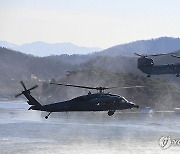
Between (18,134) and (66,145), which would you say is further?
(18,134)

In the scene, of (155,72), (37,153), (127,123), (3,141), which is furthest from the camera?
(127,123)

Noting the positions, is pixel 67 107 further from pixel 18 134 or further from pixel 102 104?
pixel 18 134

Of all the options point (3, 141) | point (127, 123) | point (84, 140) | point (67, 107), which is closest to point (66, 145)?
point (84, 140)

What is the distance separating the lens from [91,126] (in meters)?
185

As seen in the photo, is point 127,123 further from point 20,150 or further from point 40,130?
point 20,150

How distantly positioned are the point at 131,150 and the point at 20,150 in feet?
106

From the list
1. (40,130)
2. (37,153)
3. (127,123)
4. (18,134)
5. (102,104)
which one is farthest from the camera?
(127,123)

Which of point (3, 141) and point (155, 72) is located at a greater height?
point (155, 72)

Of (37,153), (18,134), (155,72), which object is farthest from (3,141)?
(155,72)

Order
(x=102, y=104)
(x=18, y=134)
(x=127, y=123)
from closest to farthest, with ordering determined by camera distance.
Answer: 1. (x=102, y=104)
2. (x=18, y=134)
3. (x=127, y=123)

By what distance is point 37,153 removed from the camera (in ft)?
412

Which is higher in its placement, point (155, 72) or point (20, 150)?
point (155, 72)

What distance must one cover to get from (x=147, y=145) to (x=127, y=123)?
55.0 metres

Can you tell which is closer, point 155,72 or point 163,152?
point 155,72
